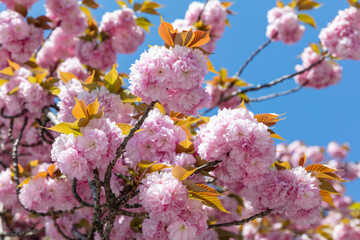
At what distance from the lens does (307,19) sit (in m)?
4.61

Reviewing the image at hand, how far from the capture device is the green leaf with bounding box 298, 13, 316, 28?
454 centimetres

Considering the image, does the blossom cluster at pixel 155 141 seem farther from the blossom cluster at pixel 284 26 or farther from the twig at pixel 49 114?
the blossom cluster at pixel 284 26

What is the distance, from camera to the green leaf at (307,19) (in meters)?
4.54

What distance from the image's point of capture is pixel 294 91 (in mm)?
4793

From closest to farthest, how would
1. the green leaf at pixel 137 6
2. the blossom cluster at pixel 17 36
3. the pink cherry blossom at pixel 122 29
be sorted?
1. the blossom cluster at pixel 17 36
2. the pink cherry blossom at pixel 122 29
3. the green leaf at pixel 137 6

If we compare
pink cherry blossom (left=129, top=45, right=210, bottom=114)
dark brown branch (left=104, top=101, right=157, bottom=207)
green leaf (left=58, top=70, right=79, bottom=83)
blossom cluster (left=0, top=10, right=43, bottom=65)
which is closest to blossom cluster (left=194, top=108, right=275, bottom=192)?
pink cherry blossom (left=129, top=45, right=210, bottom=114)

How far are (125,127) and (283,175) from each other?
36.8 inches

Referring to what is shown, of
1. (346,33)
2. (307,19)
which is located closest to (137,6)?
(307,19)

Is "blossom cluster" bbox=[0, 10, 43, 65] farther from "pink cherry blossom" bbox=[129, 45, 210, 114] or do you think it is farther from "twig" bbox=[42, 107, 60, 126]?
"pink cherry blossom" bbox=[129, 45, 210, 114]

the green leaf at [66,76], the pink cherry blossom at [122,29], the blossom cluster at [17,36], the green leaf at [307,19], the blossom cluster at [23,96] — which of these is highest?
the green leaf at [307,19]

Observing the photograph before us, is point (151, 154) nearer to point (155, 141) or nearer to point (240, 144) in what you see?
point (155, 141)

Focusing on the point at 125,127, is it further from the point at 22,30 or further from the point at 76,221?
the point at 22,30

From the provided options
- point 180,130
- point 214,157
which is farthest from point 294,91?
point 214,157

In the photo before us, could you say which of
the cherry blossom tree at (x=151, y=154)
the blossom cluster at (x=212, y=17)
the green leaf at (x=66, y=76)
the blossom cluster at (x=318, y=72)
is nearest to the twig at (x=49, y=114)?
the cherry blossom tree at (x=151, y=154)
